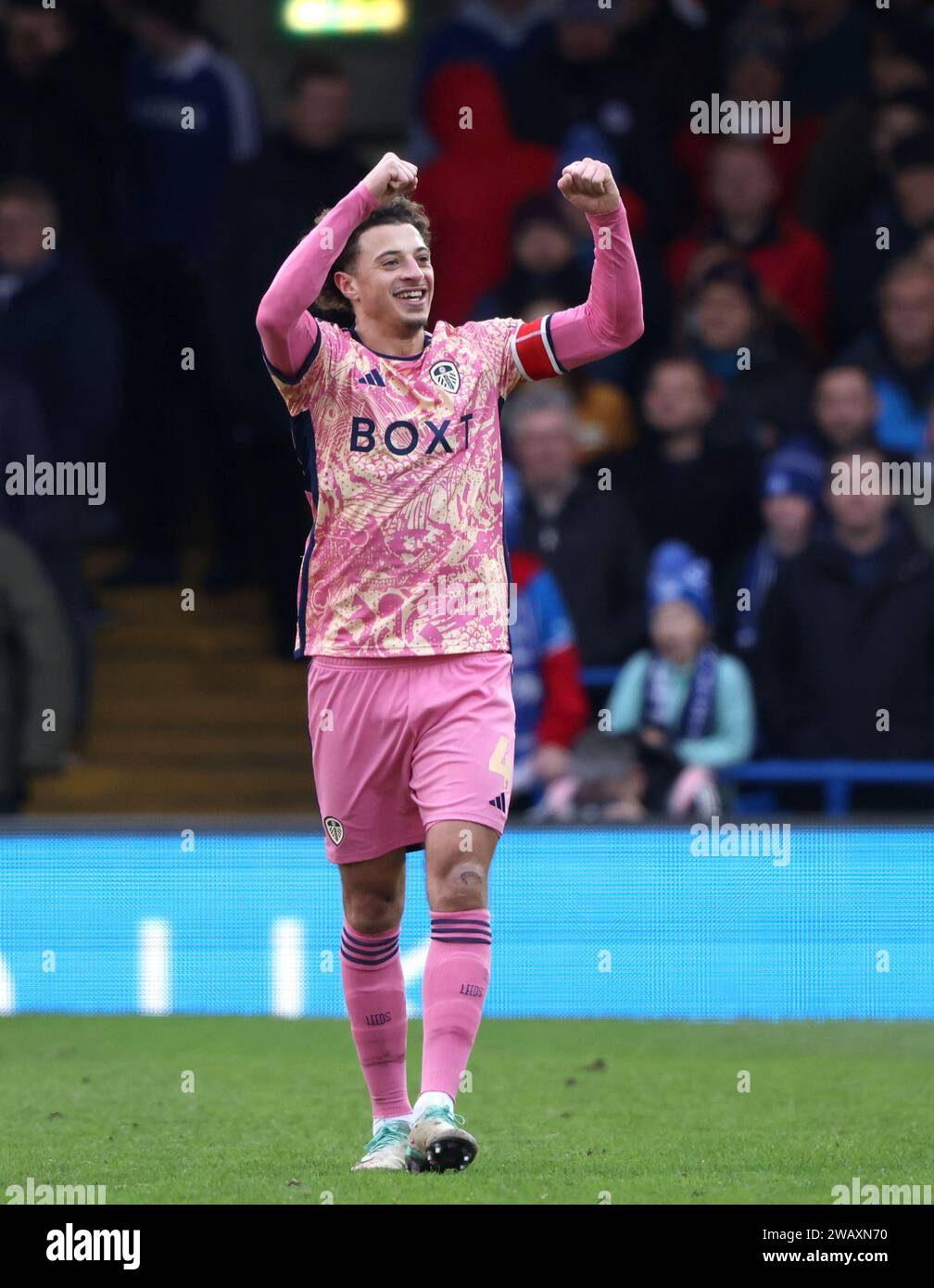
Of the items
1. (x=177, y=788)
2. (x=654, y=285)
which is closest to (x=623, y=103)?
(x=654, y=285)

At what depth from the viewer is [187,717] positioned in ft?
41.9

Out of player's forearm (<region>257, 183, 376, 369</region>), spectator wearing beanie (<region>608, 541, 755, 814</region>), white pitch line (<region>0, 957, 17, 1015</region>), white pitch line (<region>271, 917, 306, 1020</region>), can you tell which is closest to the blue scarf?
spectator wearing beanie (<region>608, 541, 755, 814</region>)

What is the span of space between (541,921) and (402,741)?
3874 millimetres

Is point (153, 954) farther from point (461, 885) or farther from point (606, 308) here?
point (606, 308)

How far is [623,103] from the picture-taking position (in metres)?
12.7

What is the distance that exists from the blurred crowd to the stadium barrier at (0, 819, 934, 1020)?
73cm

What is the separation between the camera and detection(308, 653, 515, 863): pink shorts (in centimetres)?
564

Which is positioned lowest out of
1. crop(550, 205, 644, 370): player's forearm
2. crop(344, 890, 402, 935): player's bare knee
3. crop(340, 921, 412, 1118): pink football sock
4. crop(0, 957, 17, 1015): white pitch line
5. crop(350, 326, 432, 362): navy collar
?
crop(0, 957, 17, 1015): white pitch line

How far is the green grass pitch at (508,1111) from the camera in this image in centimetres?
541

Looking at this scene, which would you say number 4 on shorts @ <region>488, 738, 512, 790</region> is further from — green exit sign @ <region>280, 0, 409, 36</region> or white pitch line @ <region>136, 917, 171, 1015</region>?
green exit sign @ <region>280, 0, 409, 36</region>

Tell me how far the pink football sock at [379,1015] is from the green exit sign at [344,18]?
10266mm

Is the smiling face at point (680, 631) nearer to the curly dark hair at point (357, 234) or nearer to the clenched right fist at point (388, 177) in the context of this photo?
the curly dark hair at point (357, 234)

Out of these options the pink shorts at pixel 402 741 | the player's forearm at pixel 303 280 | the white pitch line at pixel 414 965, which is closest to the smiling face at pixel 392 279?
the player's forearm at pixel 303 280

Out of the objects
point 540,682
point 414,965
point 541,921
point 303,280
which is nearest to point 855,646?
point 540,682
